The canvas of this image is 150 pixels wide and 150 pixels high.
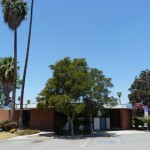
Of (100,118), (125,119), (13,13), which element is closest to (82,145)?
(100,118)

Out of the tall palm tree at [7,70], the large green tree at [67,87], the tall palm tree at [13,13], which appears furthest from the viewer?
the tall palm tree at [7,70]

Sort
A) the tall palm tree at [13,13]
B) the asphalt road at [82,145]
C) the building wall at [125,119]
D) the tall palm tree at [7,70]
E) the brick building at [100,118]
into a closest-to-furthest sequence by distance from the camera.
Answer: the asphalt road at [82,145], the tall palm tree at [13,13], the brick building at [100,118], the building wall at [125,119], the tall palm tree at [7,70]

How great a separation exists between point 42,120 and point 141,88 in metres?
33.3

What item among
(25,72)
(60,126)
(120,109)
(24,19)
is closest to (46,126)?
(60,126)

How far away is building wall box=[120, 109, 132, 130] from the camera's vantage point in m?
33.1

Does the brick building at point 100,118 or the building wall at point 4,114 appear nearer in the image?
the brick building at point 100,118

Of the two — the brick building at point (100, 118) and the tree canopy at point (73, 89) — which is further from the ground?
the tree canopy at point (73, 89)

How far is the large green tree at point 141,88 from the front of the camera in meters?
53.2

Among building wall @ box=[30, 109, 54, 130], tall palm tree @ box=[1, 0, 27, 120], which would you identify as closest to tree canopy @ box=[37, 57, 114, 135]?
building wall @ box=[30, 109, 54, 130]

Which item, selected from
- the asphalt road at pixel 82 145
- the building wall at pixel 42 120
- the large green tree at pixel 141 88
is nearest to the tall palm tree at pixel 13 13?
the building wall at pixel 42 120

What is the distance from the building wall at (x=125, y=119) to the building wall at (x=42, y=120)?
8837 millimetres

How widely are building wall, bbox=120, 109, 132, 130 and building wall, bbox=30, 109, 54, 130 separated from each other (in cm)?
884

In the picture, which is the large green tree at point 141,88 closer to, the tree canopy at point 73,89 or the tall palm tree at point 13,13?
the tree canopy at point 73,89

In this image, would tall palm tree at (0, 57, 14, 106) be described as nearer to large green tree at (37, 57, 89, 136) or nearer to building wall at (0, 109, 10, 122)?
building wall at (0, 109, 10, 122)
